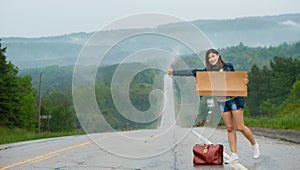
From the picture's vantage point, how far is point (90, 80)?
9.41 meters

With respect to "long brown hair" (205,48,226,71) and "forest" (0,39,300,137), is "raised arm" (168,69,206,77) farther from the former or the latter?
"forest" (0,39,300,137)

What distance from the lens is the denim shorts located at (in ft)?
27.9

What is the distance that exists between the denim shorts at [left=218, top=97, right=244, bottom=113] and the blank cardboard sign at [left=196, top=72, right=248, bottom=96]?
173mm

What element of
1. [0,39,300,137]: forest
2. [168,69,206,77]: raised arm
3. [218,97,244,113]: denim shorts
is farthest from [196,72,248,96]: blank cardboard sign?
[0,39,300,137]: forest

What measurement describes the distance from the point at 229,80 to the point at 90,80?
9.04 feet

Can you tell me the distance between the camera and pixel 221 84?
837 centimetres

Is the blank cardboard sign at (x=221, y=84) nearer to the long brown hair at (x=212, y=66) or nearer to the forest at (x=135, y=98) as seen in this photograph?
the long brown hair at (x=212, y=66)

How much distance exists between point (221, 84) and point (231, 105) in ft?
1.46

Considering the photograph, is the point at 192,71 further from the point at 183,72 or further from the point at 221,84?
the point at 221,84

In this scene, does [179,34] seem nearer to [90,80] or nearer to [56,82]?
[90,80]

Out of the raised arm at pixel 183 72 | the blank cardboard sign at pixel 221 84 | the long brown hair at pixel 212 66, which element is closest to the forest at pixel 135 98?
the raised arm at pixel 183 72

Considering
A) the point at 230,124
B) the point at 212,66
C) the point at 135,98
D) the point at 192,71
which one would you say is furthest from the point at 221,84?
the point at 135,98

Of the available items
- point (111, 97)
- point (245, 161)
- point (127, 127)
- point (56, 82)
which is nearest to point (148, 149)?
point (127, 127)

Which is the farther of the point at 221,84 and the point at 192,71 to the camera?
the point at 192,71
